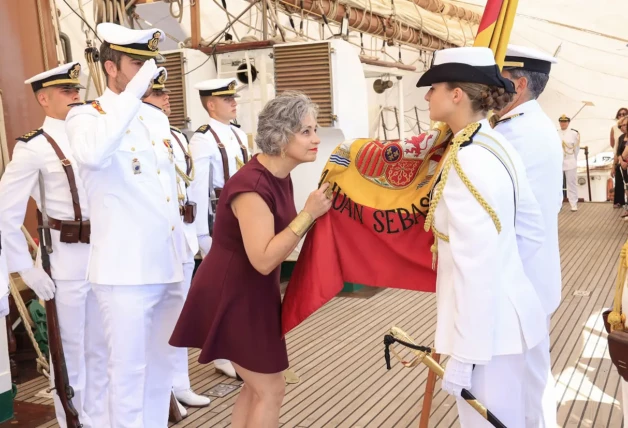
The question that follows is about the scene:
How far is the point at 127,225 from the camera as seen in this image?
2336 millimetres

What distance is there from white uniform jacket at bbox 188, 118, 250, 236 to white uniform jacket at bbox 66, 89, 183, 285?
3.84 feet

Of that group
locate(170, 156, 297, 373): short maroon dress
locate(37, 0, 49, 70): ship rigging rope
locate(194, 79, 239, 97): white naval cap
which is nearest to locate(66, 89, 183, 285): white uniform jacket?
locate(170, 156, 297, 373): short maroon dress

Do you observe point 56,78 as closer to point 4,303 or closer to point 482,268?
point 4,303

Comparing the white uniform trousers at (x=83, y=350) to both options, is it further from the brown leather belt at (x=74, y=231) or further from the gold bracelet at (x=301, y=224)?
the gold bracelet at (x=301, y=224)

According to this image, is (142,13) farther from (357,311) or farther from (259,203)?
(259,203)

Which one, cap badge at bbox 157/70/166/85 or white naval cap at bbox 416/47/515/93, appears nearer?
white naval cap at bbox 416/47/515/93

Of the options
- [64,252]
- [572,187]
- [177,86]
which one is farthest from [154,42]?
[572,187]

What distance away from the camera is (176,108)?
5.03 meters

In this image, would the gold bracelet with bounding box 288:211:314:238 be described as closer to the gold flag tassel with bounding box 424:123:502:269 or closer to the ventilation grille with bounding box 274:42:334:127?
the gold flag tassel with bounding box 424:123:502:269

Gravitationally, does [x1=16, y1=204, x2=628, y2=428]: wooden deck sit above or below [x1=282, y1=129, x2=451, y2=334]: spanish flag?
below

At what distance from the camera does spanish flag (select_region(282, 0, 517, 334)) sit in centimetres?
200

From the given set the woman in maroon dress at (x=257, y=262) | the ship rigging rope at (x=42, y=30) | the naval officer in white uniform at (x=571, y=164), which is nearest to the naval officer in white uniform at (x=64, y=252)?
the woman in maroon dress at (x=257, y=262)

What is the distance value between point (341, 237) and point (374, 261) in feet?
0.40

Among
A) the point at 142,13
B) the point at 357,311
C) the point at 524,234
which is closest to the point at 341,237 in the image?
the point at 524,234
